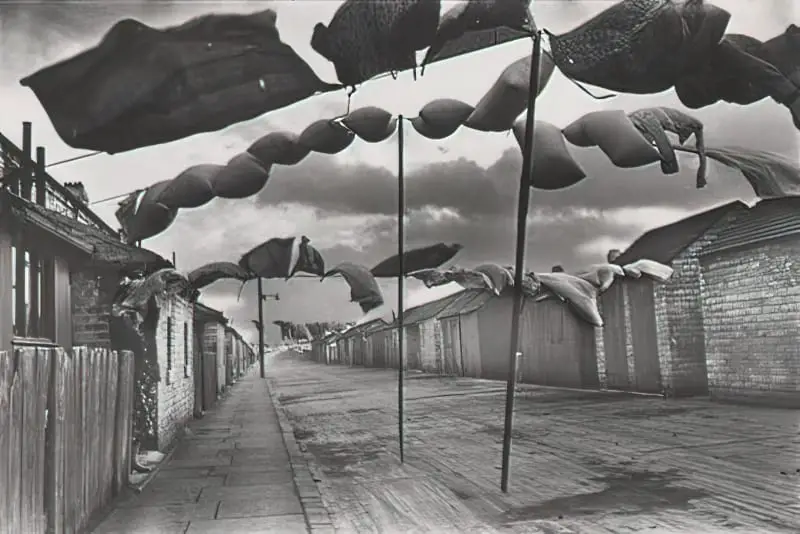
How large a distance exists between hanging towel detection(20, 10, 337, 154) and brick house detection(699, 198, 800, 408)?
966 cm

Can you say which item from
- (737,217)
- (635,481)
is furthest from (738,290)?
(635,481)

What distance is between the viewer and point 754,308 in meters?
13.2

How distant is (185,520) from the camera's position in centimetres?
600

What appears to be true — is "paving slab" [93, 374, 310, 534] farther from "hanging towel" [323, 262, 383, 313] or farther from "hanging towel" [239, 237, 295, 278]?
"hanging towel" [239, 237, 295, 278]

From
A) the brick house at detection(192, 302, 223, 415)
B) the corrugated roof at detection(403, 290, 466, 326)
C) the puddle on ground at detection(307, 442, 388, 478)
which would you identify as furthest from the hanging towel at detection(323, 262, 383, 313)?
the corrugated roof at detection(403, 290, 466, 326)

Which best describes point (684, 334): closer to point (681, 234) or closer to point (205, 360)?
point (681, 234)

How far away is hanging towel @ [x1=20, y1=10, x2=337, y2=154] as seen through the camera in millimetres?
3580

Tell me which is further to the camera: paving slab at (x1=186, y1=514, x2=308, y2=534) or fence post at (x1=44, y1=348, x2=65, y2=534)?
paving slab at (x1=186, y1=514, x2=308, y2=534)

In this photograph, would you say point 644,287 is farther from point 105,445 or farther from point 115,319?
point 105,445

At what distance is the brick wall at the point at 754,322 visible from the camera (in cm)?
1248

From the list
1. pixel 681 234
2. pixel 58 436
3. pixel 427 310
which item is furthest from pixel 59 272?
pixel 427 310

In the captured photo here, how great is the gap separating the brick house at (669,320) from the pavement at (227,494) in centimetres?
720

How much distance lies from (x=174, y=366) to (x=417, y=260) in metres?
5.30

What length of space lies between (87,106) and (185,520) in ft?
11.5
